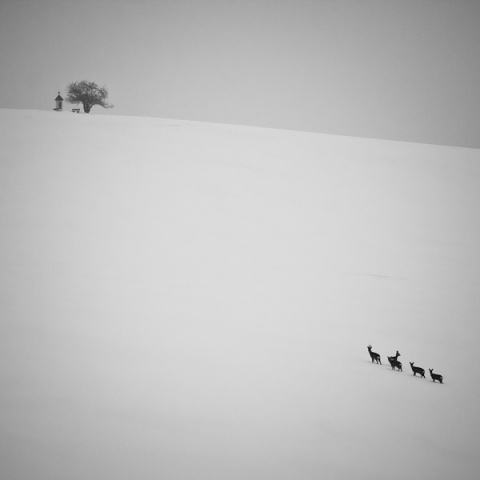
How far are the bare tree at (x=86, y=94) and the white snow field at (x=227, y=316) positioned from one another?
19451mm

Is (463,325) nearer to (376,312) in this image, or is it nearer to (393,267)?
(376,312)

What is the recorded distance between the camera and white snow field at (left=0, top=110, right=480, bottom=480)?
3.21 meters

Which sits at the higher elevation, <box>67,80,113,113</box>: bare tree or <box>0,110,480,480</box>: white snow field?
<box>67,80,113,113</box>: bare tree

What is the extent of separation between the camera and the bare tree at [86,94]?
3459cm

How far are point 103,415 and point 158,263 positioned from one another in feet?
19.7

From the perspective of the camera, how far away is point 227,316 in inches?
264

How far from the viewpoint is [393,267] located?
1060cm

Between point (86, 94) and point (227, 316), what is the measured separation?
3524 centimetres

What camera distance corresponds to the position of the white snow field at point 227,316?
3.21 meters

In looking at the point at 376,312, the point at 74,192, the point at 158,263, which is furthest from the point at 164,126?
the point at 376,312

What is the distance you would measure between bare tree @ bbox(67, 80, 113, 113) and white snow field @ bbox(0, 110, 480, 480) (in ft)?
63.8

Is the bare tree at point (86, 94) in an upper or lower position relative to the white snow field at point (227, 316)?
upper

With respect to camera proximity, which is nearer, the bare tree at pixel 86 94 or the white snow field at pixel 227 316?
the white snow field at pixel 227 316

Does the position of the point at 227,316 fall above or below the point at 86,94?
below
